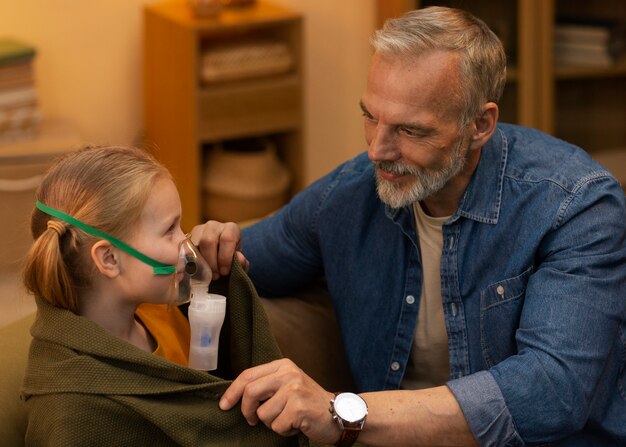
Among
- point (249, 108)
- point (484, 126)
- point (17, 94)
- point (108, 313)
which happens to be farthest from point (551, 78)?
point (108, 313)

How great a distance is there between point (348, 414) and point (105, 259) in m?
0.46

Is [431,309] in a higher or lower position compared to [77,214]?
lower

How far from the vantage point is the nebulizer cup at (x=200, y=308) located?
1737 mm

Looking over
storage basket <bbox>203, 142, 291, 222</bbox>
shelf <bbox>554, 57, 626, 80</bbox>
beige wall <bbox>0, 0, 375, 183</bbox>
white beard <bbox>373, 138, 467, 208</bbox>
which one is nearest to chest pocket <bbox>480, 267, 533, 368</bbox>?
white beard <bbox>373, 138, 467, 208</bbox>

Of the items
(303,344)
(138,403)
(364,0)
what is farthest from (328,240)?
(364,0)

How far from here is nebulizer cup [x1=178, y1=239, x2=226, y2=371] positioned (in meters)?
1.74

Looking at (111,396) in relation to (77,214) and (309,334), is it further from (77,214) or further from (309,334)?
(309,334)

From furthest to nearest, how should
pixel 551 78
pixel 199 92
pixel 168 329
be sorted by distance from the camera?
pixel 551 78 < pixel 199 92 < pixel 168 329

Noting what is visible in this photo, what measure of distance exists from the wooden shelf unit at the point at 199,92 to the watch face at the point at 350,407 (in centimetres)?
227

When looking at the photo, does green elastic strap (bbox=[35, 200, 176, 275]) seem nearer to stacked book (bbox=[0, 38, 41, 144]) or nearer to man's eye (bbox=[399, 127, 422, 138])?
man's eye (bbox=[399, 127, 422, 138])

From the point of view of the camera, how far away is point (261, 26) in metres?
3.96

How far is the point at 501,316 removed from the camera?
197 centimetres

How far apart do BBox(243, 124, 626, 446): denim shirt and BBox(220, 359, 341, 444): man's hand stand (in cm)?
26

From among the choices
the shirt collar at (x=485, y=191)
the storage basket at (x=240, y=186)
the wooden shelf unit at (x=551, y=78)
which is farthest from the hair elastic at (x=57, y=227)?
the wooden shelf unit at (x=551, y=78)
